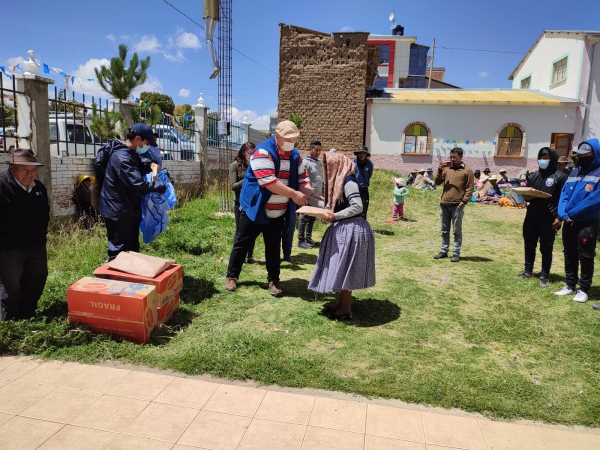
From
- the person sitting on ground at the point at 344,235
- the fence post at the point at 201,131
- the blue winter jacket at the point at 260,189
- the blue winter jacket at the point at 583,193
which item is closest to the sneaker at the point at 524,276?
the blue winter jacket at the point at 583,193

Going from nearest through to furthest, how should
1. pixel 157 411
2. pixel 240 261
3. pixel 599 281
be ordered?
pixel 157 411 < pixel 240 261 < pixel 599 281

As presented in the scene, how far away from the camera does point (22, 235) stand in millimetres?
3520

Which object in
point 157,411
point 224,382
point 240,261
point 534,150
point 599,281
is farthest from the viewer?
point 534,150

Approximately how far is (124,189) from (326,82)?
18079 millimetres

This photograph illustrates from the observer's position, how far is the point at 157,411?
265 cm

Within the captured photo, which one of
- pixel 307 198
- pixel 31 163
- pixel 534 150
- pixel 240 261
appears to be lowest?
pixel 240 261

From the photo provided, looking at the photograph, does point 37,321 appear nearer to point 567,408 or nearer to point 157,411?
point 157,411

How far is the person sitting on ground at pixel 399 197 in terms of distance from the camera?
35.0 ft

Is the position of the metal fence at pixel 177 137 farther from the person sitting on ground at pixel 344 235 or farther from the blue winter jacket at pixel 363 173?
the person sitting on ground at pixel 344 235

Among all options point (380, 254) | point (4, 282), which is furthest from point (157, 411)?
point (380, 254)

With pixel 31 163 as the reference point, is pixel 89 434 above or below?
below

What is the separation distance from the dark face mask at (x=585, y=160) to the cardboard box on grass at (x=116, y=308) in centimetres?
488

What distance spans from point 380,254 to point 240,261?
3116 millimetres

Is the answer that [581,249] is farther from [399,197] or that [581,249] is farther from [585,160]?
[399,197]
